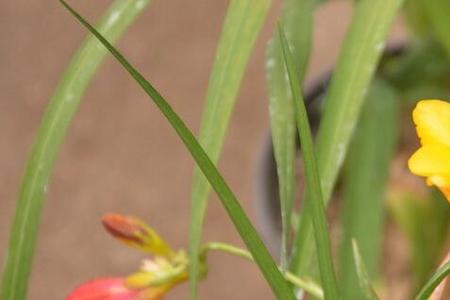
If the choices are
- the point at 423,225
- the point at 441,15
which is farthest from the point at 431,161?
the point at 423,225

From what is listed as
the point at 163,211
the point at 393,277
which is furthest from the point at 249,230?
the point at 163,211

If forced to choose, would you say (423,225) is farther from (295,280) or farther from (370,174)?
(295,280)

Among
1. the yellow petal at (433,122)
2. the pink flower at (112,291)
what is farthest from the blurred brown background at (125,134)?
the yellow petal at (433,122)

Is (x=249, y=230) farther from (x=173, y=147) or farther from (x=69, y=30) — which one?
(x=69, y=30)

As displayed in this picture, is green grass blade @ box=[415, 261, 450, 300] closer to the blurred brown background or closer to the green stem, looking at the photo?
the green stem

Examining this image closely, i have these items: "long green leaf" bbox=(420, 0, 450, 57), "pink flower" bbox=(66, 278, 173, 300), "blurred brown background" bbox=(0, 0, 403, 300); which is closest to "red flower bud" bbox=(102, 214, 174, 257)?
"pink flower" bbox=(66, 278, 173, 300)

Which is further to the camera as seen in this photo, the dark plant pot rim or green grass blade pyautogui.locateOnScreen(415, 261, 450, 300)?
the dark plant pot rim
